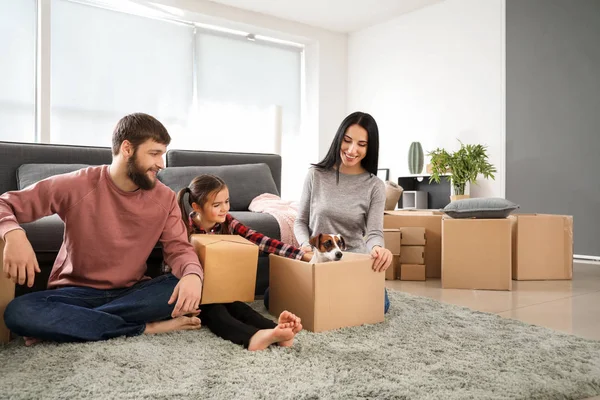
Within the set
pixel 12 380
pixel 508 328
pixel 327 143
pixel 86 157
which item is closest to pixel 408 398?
pixel 508 328

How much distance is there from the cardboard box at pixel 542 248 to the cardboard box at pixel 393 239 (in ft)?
2.39

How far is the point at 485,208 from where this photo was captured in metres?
2.71

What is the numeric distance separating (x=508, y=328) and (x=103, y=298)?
145cm

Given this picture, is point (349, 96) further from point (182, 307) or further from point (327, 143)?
point (182, 307)

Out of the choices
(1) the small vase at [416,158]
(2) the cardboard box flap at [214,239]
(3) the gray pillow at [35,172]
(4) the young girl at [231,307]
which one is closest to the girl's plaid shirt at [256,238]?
(4) the young girl at [231,307]

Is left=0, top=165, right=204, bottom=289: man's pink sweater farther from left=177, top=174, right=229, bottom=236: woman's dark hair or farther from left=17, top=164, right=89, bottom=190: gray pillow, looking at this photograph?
left=17, top=164, right=89, bottom=190: gray pillow

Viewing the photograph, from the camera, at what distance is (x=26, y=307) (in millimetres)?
1431

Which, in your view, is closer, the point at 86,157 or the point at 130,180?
the point at 130,180

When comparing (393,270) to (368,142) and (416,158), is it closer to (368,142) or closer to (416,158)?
(368,142)

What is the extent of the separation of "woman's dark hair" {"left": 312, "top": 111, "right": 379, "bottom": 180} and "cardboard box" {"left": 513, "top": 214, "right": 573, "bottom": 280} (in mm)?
1420

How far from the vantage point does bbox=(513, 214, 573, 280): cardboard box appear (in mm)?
2990

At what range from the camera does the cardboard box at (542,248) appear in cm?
299

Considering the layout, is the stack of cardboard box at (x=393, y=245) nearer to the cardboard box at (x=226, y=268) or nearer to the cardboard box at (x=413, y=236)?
the cardboard box at (x=413, y=236)

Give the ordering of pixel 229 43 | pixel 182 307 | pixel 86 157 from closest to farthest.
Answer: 1. pixel 182 307
2. pixel 86 157
3. pixel 229 43
